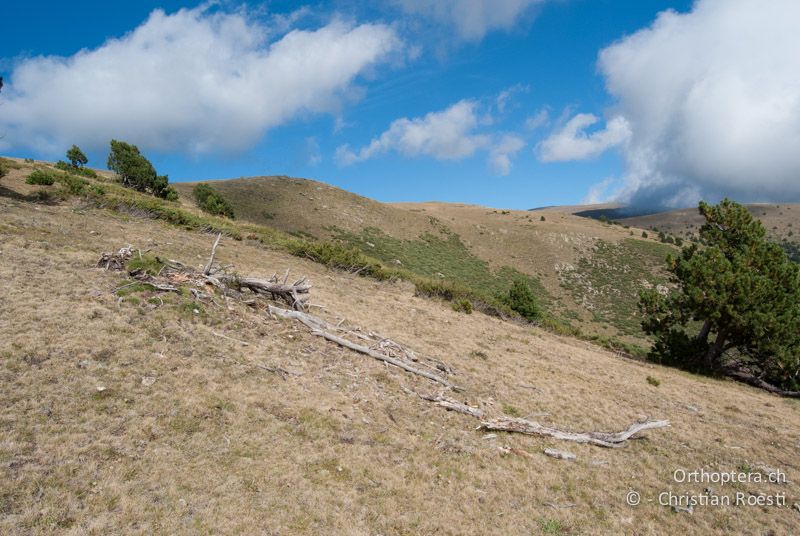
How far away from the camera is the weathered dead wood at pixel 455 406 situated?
35.3ft

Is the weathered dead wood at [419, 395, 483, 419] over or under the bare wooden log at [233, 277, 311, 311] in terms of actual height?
under

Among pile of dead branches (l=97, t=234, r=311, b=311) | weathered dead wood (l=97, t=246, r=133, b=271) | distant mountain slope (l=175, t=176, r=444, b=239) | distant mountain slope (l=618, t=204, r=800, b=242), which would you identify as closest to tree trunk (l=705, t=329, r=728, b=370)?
pile of dead branches (l=97, t=234, r=311, b=311)

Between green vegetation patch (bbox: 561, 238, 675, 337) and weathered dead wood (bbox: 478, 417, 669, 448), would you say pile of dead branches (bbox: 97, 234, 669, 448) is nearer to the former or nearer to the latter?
weathered dead wood (bbox: 478, 417, 669, 448)

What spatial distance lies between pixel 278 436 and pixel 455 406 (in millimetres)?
4976

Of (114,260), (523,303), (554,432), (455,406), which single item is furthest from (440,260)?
(554,432)

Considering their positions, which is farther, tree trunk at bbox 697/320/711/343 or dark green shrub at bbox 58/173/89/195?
dark green shrub at bbox 58/173/89/195

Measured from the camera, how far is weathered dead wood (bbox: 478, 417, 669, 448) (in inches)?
407

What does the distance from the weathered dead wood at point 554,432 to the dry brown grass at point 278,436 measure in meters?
0.29

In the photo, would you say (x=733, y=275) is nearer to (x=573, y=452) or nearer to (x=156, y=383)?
(x=573, y=452)

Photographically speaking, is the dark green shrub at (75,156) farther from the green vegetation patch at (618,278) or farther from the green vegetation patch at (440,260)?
the green vegetation patch at (618,278)

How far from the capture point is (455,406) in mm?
10844

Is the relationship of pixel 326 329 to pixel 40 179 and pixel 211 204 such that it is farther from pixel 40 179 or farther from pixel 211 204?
pixel 211 204

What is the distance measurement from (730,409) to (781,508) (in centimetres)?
765

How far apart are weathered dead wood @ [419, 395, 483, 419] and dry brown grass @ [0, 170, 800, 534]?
0.88ft
